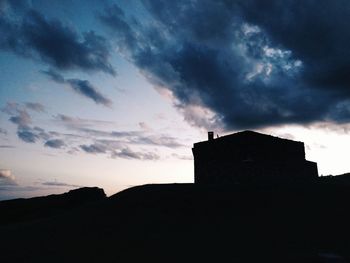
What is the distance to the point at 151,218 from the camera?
16.6m

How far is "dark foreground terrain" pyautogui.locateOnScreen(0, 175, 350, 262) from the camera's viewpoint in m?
11.9

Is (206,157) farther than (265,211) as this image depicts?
Yes

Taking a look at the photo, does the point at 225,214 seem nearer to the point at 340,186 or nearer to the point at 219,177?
the point at 340,186

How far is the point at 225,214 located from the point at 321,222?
170 inches

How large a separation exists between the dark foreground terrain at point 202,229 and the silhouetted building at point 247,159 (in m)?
11.1

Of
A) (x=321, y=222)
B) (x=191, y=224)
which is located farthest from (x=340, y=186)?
(x=191, y=224)

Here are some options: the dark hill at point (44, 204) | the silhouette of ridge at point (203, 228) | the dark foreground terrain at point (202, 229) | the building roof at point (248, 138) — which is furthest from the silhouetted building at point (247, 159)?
the dark hill at point (44, 204)

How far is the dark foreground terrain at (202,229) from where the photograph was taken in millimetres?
11945

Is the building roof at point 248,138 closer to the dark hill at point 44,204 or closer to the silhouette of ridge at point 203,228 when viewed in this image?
the silhouette of ridge at point 203,228

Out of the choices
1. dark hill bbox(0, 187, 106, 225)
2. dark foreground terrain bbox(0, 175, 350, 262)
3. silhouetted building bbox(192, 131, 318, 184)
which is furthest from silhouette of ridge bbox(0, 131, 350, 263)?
dark hill bbox(0, 187, 106, 225)

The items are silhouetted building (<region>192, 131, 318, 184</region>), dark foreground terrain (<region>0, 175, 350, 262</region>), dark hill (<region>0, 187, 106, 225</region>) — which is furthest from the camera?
dark hill (<region>0, 187, 106, 225</region>)

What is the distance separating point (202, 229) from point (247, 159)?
18.4 metres

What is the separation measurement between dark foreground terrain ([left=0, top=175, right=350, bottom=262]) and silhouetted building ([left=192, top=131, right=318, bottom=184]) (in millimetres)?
11125

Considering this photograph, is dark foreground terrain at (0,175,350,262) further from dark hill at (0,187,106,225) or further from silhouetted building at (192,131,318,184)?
dark hill at (0,187,106,225)
